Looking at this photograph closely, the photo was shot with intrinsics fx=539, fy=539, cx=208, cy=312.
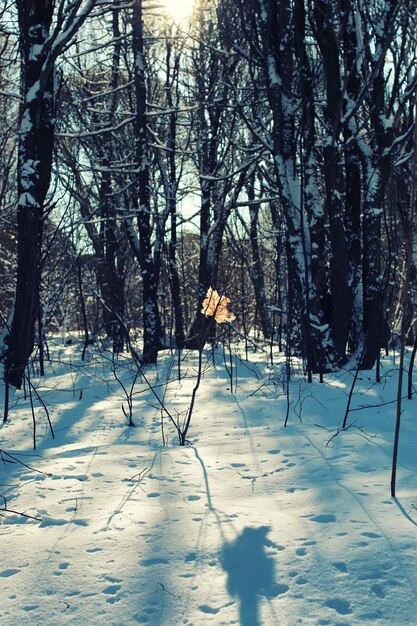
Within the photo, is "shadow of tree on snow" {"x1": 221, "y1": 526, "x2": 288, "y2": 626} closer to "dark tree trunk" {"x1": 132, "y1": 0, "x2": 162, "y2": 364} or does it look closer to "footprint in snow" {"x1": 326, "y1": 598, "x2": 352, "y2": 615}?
"footprint in snow" {"x1": 326, "y1": 598, "x2": 352, "y2": 615}

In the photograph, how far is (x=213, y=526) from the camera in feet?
7.57

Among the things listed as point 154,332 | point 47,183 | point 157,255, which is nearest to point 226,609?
point 47,183

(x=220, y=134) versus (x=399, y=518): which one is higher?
(x=220, y=134)

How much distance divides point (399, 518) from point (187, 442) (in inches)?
72.5

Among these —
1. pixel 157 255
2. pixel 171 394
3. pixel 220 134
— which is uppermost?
pixel 220 134

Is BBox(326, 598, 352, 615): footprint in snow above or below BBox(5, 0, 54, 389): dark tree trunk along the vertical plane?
below

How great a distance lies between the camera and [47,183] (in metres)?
6.90

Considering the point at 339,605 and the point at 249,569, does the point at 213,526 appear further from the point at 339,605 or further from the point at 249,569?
the point at 339,605

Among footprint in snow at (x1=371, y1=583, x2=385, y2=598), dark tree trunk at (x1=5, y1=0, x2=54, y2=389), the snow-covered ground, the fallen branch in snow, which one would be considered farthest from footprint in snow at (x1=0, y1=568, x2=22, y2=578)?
dark tree trunk at (x1=5, y1=0, x2=54, y2=389)

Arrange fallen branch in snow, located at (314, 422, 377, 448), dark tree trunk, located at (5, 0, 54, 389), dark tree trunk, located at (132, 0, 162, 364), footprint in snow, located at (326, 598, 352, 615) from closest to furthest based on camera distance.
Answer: footprint in snow, located at (326, 598, 352, 615) → fallen branch in snow, located at (314, 422, 377, 448) → dark tree trunk, located at (5, 0, 54, 389) → dark tree trunk, located at (132, 0, 162, 364)

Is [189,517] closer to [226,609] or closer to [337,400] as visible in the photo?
[226,609]

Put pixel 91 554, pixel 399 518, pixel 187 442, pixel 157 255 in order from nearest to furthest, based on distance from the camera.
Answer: pixel 91 554
pixel 399 518
pixel 187 442
pixel 157 255

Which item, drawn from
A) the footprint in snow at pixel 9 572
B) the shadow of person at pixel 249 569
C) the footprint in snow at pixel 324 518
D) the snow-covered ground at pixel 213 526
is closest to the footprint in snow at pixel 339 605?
the snow-covered ground at pixel 213 526

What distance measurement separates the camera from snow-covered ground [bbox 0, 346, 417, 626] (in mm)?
1731
